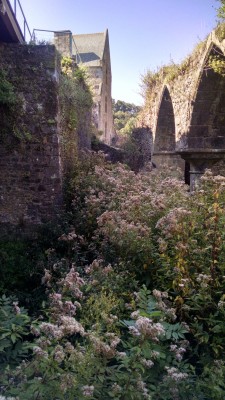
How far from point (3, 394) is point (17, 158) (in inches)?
215

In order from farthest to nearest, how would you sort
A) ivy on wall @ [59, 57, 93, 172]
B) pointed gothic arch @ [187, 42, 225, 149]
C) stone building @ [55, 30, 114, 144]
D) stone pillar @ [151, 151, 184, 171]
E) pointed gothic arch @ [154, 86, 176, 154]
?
1. stone building @ [55, 30, 114, 144]
2. pointed gothic arch @ [154, 86, 176, 154]
3. stone pillar @ [151, 151, 184, 171]
4. pointed gothic arch @ [187, 42, 225, 149]
5. ivy on wall @ [59, 57, 93, 172]

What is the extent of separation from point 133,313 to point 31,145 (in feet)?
17.9

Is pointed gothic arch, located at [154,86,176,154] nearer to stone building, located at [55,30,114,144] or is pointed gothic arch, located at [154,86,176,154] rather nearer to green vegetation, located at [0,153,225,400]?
green vegetation, located at [0,153,225,400]

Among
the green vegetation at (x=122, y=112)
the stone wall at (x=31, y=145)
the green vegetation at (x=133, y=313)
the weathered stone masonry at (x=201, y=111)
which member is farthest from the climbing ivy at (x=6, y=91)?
the green vegetation at (x=122, y=112)

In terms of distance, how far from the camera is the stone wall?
7566 millimetres

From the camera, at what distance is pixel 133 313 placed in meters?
2.77

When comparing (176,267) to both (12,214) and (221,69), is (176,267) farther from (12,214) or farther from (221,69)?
(221,69)

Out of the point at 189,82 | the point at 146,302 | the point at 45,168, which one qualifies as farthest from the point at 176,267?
the point at 189,82

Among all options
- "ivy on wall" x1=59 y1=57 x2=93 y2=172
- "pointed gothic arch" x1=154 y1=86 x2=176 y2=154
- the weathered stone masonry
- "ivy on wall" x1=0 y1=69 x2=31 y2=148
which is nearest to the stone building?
"pointed gothic arch" x1=154 y1=86 x2=176 y2=154

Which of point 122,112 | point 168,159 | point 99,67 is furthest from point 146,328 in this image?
point 122,112

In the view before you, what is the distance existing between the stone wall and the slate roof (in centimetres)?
1664

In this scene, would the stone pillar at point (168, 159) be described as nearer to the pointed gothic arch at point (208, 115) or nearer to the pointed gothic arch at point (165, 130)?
the pointed gothic arch at point (165, 130)

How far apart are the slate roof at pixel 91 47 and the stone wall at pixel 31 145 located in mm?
16645

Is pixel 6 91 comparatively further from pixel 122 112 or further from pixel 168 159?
pixel 122 112
